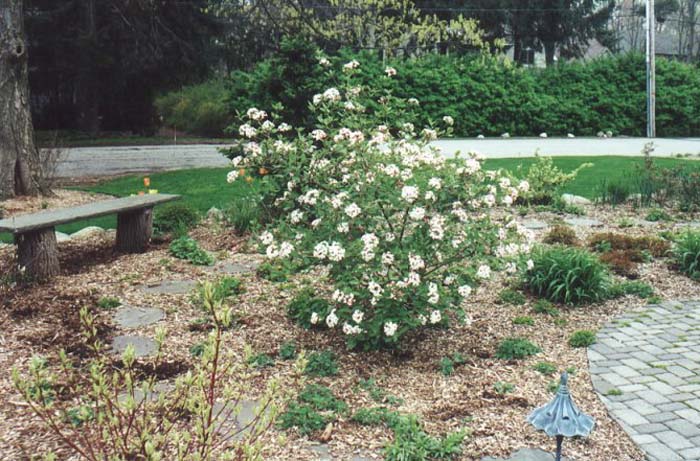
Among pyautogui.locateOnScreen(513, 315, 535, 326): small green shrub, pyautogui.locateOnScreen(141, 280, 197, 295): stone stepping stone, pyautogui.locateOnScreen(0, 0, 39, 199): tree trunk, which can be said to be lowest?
pyautogui.locateOnScreen(513, 315, 535, 326): small green shrub

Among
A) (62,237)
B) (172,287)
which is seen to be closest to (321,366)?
(172,287)

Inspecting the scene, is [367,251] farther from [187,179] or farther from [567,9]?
[567,9]


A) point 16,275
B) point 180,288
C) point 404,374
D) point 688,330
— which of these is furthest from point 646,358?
point 16,275

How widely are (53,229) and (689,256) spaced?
5309mm

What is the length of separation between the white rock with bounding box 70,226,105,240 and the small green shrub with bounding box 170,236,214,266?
4.12ft

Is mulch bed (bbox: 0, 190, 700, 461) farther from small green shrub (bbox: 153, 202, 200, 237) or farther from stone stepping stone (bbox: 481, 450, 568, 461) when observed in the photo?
small green shrub (bbox: 153, 202, 200, 237)

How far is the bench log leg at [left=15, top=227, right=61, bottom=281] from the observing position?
18.1 ft

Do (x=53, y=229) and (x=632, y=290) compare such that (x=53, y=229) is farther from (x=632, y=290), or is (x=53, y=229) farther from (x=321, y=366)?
(x=632, y=290)

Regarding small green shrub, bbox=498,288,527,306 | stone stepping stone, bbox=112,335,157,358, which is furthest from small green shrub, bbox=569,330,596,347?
stone stepping stone, bbox=112,335,157,358

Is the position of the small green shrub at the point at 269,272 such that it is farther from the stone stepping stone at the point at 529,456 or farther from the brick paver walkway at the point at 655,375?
the stone stepping stone at the point at 529,456

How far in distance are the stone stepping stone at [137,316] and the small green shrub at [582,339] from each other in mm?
2751

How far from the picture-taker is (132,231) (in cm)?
665

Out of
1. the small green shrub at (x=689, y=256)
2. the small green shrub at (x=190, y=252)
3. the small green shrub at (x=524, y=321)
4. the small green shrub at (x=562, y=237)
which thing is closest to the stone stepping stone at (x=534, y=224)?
the small green shrub at (x=562, y=237)

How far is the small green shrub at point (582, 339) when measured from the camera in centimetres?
447
